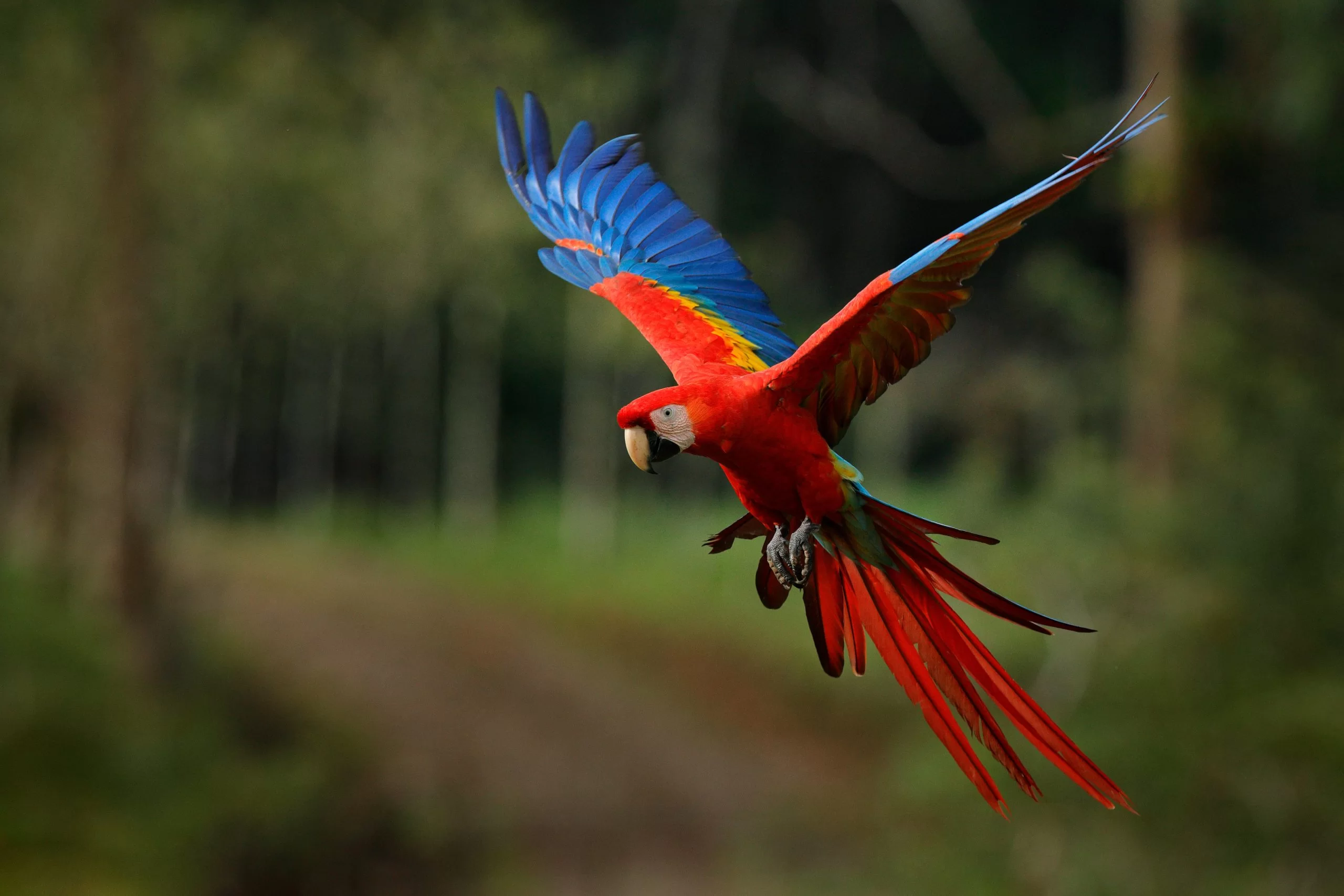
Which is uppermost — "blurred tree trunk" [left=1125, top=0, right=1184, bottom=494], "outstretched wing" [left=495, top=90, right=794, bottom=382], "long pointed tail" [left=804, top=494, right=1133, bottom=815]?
"blurred tree trunk" [left=1125, top=0, right=1184, bottom=494]

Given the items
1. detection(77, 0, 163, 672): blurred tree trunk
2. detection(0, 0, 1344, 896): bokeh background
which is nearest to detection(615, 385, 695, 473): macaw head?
detection(0, 0, 1344, 896): bokeh background

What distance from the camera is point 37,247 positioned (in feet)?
19.0

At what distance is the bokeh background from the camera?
3689 mm

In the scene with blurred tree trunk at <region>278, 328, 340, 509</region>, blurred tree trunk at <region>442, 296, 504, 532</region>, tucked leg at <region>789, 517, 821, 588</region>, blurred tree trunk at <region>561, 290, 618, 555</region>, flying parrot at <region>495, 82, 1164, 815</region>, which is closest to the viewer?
flying parrot at <region>495, 82, 1164, 815</region>

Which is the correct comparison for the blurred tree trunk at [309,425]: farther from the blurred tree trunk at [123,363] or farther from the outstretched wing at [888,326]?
the outstretched wing at [888,326]

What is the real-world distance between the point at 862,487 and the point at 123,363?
4183mm

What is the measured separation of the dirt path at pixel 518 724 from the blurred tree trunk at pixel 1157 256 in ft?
8.50

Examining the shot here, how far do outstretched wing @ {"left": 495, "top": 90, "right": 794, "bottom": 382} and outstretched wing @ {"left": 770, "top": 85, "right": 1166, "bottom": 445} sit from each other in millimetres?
168

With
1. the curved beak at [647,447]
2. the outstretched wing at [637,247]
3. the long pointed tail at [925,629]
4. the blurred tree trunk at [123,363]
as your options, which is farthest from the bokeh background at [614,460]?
the curved beak at [647,447]

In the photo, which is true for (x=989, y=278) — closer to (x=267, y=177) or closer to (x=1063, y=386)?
(x=1063, y=386)

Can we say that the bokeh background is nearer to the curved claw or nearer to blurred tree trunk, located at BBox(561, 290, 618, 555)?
blurred tree trunk, located at BBox(561, 290, 618, 555)

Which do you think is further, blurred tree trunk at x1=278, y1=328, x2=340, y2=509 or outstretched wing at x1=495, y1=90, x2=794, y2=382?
blurred tree trunk at x1=278, y1=328, x2=340, y2=509

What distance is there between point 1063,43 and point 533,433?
4142mm

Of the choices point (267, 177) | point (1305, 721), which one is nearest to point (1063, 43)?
point (1305, 721)
